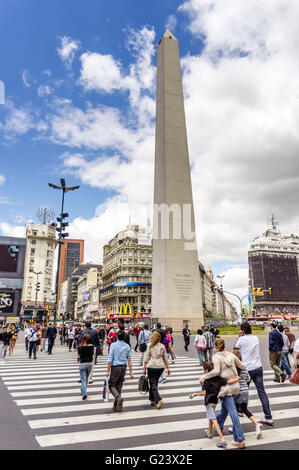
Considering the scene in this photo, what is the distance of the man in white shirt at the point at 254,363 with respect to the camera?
5.95m

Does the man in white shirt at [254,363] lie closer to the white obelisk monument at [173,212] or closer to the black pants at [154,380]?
the black pants at [154,380]

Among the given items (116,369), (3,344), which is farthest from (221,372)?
(3,344)

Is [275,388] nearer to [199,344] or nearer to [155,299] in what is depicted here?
[199,344]

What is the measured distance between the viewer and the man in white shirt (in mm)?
5949

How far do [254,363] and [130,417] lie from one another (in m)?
2.58

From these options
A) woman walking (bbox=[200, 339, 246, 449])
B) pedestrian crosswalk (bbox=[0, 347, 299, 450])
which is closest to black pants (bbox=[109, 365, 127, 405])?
pedestrian crosswalk (bbox=[0, 347, 299, 450])

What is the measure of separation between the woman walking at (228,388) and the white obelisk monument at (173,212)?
26697mm

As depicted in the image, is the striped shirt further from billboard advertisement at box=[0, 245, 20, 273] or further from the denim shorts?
billboard advertisement at box=[0, 245, 20, 273]

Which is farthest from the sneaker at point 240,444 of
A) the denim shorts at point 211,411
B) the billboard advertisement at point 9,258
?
the billboard advertisement at point 9,258

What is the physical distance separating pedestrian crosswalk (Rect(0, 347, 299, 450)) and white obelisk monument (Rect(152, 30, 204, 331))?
21.7m

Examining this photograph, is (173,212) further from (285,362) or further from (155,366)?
(155,366)

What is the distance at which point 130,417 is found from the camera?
6418 mm
